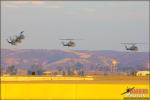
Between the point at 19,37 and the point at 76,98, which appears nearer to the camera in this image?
the point at 76,98

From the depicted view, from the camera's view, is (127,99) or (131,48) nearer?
(127,99)

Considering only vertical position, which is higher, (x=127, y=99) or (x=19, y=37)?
(x=19, y=37)

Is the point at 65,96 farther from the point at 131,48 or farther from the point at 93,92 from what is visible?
the point at 131,48

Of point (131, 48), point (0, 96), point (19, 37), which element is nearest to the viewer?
point (0, 96)

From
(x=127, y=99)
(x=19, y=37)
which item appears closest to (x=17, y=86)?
(x=127, y=99)

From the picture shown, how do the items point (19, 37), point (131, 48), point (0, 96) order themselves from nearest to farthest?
point (0, 96) → point (19, 37) → point (131, 48)

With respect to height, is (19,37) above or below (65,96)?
above

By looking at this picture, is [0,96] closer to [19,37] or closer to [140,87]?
[140,87]

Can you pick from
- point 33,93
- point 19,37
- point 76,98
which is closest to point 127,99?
point 76,98
